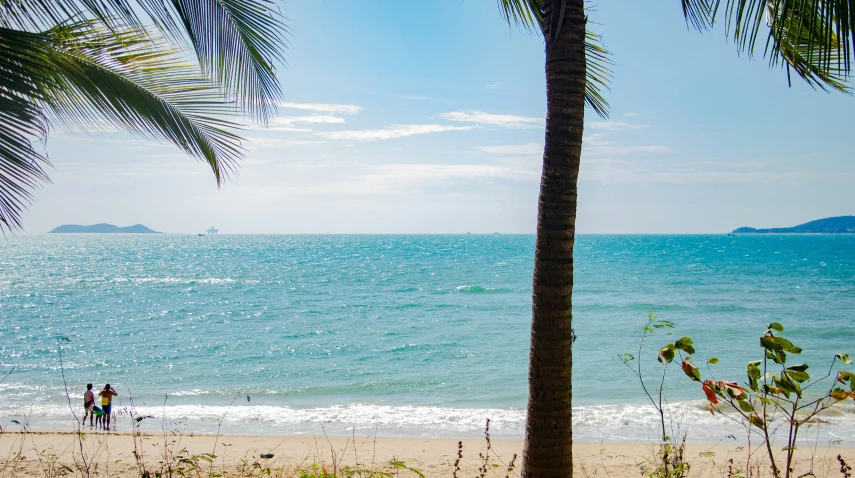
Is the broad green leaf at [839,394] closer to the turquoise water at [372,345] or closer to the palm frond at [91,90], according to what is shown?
the palm frond at [91,90]

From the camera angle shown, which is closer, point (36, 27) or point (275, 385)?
point (36, 27)

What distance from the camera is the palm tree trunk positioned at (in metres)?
3.86

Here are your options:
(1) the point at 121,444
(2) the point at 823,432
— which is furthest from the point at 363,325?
(2) the point at 823,432

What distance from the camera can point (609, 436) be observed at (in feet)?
41.6

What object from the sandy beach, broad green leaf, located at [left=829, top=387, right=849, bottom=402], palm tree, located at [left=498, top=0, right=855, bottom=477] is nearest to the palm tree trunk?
palm tree, located at [left=498, top=0, right=855, bottom=477]

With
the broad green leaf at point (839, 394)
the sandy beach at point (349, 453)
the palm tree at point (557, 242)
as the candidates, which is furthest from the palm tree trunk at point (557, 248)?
the sandy beach at point (349, 453)

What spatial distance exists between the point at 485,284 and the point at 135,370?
108ft

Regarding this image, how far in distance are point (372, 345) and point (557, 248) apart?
2146cm

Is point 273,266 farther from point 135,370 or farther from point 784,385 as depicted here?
point 784,385

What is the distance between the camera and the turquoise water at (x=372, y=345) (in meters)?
14.8

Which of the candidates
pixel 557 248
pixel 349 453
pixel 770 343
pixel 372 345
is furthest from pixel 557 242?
pixel 372 345

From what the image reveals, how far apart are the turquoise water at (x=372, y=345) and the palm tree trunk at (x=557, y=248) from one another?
5.56m

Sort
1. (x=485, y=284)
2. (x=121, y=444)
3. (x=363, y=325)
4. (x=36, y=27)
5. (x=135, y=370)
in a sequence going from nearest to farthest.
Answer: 1. (x=36, y=27)
2. (x=121, y=444)
3. (x=135, y=370)
4. (x=363, y=325)
5. (x=485, y=284)

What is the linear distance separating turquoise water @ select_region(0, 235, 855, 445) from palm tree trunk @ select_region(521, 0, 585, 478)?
219 inches
